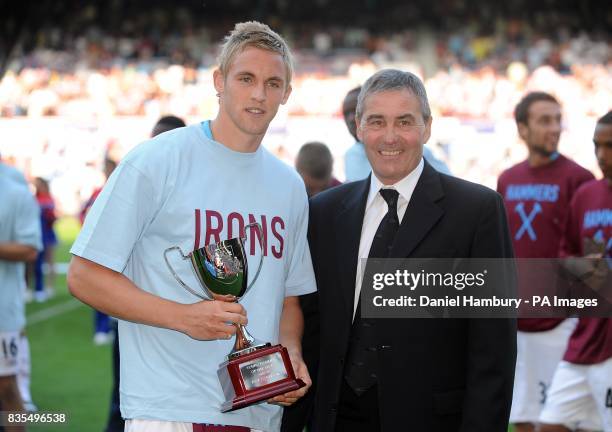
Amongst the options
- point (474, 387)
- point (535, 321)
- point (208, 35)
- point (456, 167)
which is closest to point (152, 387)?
point (474, 387)

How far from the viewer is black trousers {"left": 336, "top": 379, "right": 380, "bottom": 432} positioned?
301 centimetres

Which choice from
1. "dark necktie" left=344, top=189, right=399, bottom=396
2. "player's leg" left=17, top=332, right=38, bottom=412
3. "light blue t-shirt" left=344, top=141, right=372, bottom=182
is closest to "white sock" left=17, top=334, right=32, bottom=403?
"player's leg" left=17, top=332, right=38, bottom=412

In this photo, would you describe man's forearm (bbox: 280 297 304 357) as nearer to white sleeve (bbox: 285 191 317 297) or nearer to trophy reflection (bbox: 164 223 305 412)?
white sleeve (bbox: 285 191 317 297)

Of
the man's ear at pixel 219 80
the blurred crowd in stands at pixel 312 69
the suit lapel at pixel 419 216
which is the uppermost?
the blurred crowd in stands at pixel 312 69

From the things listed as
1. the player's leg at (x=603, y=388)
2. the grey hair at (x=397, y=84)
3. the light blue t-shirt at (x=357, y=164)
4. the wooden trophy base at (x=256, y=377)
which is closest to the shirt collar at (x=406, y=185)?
the grey hair at (x=397, y=84)

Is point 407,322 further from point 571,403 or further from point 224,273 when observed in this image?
point 571,403

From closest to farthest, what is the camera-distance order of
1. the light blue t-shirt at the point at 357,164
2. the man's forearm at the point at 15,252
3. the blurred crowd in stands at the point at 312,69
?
the light blue t-shirt at the point at 357,164, the man's forearm at the point at 15,252, the blurred crowd in stands at the point at 312,69

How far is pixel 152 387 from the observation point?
276 centimetres

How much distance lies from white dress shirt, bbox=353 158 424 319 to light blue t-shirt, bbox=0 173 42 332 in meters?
3.06

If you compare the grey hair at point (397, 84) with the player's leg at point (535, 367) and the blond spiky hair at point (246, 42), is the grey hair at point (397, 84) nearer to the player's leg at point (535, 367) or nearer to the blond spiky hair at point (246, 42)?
the blond spiky hair at point (246, 42)

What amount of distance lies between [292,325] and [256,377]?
431mm

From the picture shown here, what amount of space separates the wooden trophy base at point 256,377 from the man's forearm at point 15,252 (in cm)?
311

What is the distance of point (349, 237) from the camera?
317cm

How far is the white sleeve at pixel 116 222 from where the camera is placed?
2.69 meters
